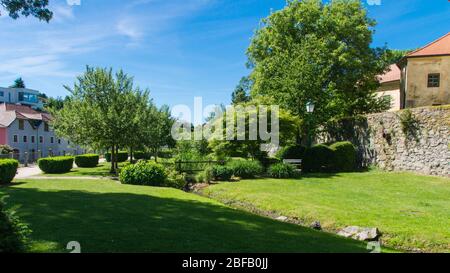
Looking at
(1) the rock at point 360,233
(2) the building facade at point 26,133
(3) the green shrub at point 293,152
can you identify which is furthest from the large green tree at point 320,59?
(2) the building facade at point 26,133

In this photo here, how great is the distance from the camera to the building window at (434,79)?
26.6 metres

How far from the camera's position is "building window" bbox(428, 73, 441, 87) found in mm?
26578

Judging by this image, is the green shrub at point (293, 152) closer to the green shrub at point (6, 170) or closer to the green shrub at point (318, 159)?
the green shrub at point (318, 159)

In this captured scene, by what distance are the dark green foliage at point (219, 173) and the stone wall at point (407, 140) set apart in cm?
1066

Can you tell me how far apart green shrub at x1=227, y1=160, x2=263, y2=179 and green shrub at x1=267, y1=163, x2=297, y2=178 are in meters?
0.77

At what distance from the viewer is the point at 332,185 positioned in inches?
592

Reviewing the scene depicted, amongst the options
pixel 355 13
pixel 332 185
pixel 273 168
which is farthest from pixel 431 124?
pixel 355 13

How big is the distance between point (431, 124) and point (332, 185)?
7572 mm

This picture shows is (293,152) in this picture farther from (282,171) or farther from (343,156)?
(282,171)

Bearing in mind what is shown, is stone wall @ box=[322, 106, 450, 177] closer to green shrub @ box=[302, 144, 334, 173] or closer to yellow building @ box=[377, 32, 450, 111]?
green shrub @ box=[302, 144, 334, 173]

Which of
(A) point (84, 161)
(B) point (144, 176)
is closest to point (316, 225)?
(B) point (144, 176)

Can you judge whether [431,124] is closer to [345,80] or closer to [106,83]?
[345,80]

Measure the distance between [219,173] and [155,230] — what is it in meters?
11.1

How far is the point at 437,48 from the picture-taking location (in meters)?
27.1
